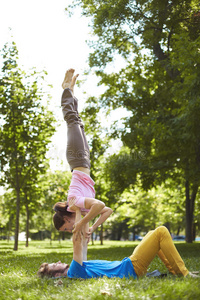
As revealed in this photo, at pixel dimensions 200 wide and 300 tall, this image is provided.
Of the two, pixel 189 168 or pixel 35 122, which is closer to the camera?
pixel 189 168

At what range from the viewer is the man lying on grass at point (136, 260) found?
468cm

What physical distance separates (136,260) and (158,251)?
33 centimetres

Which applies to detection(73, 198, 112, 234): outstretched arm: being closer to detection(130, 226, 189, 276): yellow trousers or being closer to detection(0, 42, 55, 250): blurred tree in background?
detection(130, 226, 189, 276): yellow trousers

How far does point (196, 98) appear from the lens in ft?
33.8

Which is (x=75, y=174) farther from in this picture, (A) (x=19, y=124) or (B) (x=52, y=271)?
(A) (x=19, y=124)

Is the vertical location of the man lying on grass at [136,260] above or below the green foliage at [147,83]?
below

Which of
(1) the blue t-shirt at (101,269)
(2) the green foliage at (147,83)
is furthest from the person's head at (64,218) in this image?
(2) the green foliage at (147,83)

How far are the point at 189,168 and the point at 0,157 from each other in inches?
355

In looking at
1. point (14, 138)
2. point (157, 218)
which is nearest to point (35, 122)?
point (14, 138)

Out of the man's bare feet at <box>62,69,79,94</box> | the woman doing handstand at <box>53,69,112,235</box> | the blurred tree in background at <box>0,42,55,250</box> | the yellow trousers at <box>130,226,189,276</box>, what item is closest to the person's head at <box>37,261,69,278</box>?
the woman doing handstand at <box>53,69,112,235</box>

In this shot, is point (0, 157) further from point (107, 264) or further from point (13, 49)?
point (107, 264)

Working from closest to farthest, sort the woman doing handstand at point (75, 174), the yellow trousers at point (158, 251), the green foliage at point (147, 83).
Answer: the yellow trousers at point (158, 251) < the woman doing handstand at point (75, 174) < the green foliage at point (147, 83)

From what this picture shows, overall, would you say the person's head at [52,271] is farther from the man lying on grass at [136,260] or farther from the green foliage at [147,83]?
the green foliage at [147,83]

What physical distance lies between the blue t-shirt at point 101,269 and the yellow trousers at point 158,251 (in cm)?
11
